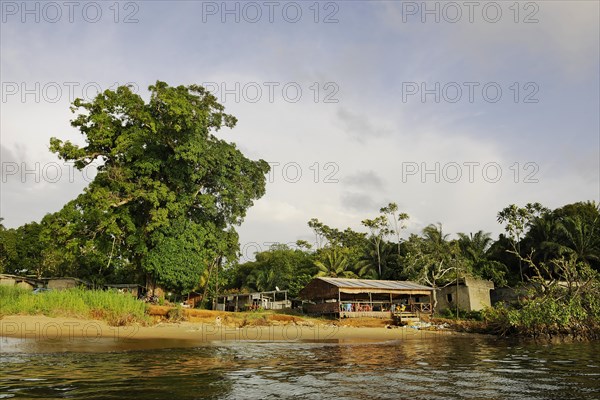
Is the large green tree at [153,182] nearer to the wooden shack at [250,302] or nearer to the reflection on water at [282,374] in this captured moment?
the wooden shack at [250,302]

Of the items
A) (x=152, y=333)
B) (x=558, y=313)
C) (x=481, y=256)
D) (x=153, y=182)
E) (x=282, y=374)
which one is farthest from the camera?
(x=481, y=256)

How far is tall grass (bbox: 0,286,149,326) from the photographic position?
18391 millimetres

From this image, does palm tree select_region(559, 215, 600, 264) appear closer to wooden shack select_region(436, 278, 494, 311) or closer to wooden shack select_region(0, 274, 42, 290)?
wooden shack select_region(436, 278, 494, 311)

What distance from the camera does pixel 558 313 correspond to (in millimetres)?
21906

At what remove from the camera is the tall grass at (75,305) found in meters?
18.4

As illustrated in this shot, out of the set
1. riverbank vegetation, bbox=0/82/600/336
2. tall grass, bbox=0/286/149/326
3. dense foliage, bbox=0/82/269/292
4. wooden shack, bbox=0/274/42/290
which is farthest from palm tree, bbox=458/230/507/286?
wooden shack, bbox=0/274/42/290

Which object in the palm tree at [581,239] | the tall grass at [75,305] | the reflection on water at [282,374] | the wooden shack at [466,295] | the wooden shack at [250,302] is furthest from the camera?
the wooden shack at [250,302]

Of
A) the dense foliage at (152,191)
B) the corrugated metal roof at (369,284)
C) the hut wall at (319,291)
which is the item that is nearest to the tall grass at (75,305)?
the dense foliage at (152,191)

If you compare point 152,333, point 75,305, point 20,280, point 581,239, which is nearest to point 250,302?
point 20,280

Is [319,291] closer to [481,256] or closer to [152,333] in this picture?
[152,333]

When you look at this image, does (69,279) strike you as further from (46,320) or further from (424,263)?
(424,263)

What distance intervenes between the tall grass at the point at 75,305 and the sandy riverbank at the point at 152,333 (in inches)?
23.4

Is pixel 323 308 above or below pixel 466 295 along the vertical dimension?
below

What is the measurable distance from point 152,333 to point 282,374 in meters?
10.8
